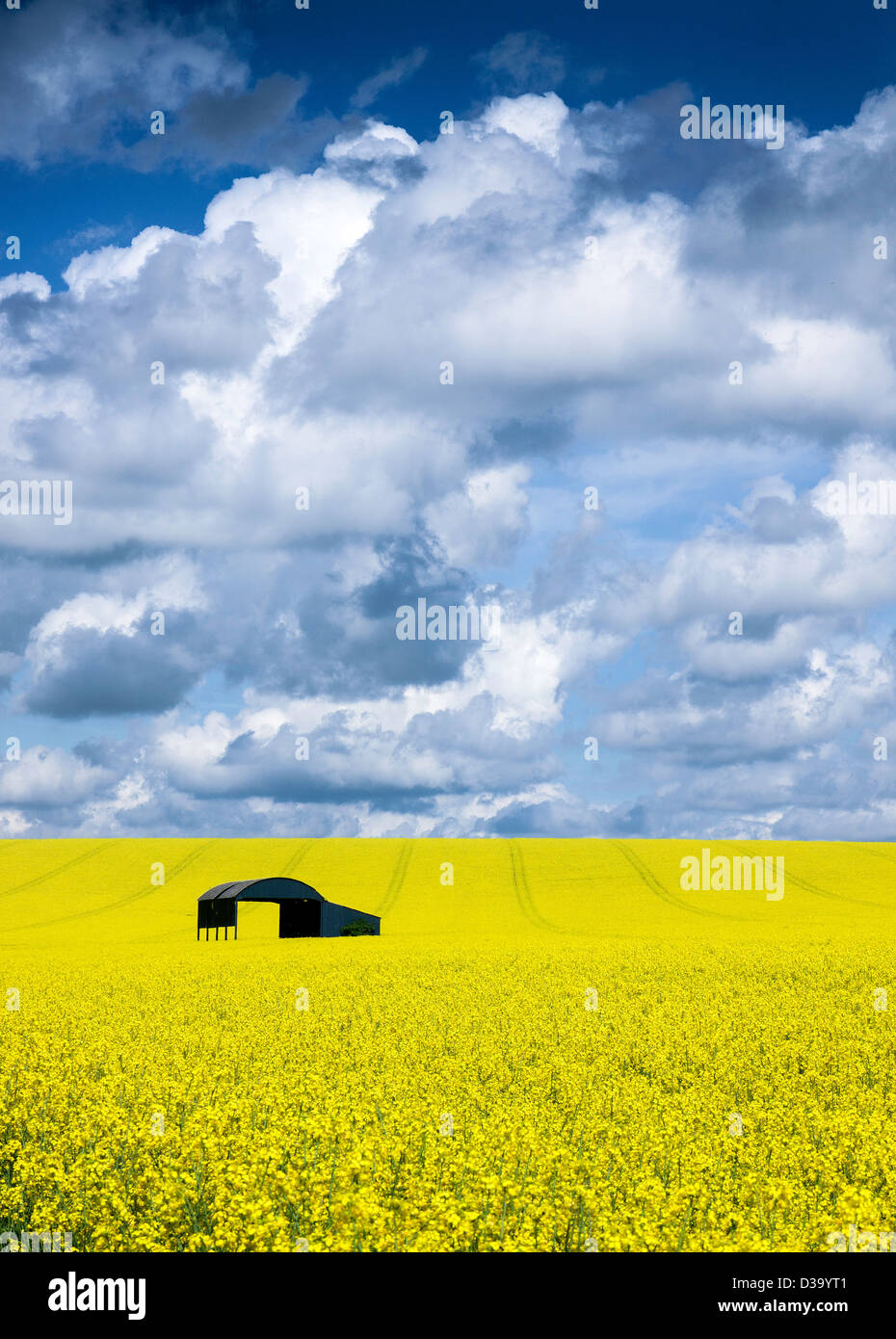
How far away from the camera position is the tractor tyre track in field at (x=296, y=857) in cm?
7269

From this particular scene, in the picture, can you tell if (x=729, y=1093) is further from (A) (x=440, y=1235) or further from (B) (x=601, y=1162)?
(A) (x=440, y=1235)

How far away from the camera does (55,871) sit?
7531 centimetres

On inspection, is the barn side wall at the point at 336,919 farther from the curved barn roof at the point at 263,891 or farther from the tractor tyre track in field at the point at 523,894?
the tractor tyre track in field at the point at 523,894

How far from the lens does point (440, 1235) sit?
7.51 meters

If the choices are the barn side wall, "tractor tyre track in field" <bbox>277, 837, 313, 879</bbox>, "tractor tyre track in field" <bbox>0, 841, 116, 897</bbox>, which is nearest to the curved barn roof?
the barn side wall

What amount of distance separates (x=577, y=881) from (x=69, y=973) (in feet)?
164

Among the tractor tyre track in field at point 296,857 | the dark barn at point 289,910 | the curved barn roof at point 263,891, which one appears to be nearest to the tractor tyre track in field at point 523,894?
the dark barn at point 289,910

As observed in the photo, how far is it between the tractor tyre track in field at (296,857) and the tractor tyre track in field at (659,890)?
25715mm

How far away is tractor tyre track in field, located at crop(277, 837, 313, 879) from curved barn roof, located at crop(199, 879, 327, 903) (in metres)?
28.2

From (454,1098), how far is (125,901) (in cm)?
5808

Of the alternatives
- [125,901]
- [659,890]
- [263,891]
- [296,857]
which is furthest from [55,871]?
[659,890]

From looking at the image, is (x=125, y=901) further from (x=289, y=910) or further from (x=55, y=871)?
(x=289, y=910)

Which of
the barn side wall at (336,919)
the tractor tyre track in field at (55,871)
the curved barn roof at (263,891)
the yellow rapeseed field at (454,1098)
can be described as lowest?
the yellow rapeseed field at (454,1098)
